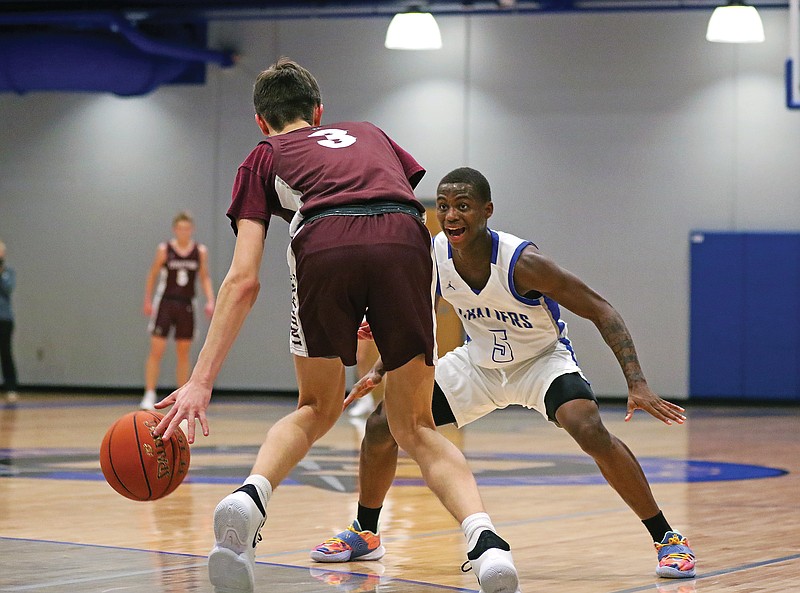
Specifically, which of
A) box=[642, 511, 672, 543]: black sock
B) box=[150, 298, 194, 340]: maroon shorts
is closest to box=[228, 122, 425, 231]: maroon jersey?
box=[642, 511, 672, 543]: black sock

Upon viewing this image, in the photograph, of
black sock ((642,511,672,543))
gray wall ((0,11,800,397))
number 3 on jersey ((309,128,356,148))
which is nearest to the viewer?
number 3 on jersey ((309,128,356,148))

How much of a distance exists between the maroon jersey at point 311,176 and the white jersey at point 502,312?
3.07 ft

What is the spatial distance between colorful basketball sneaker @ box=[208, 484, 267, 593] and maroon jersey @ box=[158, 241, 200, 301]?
9866 mm

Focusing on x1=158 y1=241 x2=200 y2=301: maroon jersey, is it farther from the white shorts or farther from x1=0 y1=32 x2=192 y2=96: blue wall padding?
the white shorts

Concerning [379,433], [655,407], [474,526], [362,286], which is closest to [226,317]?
[362,286]

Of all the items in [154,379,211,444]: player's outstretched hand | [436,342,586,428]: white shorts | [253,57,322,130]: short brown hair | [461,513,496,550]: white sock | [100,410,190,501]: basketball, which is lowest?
[461,513,496,550]: white sock

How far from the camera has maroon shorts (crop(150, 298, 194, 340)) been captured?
13438mm

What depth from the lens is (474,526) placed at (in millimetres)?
3812

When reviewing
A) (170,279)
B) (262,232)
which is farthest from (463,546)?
(170,279)

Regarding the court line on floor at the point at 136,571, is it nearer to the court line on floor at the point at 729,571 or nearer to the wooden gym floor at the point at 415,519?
the wooden gym floor at the point at 415,519

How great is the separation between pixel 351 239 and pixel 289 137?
1.38ft

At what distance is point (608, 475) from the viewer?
4637mm

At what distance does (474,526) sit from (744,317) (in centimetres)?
1178

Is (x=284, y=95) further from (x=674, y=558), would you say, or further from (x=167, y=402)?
(x=674, y=558)
